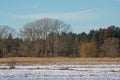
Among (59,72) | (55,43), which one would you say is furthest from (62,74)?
(55,43)

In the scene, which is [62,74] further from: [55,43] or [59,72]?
[55,43]

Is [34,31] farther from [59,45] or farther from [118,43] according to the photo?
[118,43]

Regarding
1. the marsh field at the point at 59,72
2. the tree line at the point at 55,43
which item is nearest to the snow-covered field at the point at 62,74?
the marsh field at the point at 59,72

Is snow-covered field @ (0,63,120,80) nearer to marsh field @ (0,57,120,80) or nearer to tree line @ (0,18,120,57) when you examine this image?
marsh field @ (0,57,120,80)

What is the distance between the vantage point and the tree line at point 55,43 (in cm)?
7869

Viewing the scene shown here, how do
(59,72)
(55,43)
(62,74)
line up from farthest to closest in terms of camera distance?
1. (55,43)
2. (59,72)
3. (62,74)

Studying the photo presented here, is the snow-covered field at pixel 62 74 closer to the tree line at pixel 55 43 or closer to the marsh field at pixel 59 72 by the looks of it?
the marsh field at pixel 59 72

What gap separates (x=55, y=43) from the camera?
84375 millimetres

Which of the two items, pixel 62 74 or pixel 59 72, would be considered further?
pixel 59 72

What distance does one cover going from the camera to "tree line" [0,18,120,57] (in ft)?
258

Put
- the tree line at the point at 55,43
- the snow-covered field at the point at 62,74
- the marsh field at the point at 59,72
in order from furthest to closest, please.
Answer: the tree line at the point at 55,43 < the marsh field at the point at 59,72 < the snow-covered field at the point at 62,74

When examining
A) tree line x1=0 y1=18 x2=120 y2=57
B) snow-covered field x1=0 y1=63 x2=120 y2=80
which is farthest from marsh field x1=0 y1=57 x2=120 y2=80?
tree line x1=0 y1=18 x2=120 y2=57

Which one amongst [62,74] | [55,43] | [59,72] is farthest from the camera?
[55,43]

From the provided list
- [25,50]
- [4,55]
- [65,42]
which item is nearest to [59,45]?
[65,42]
